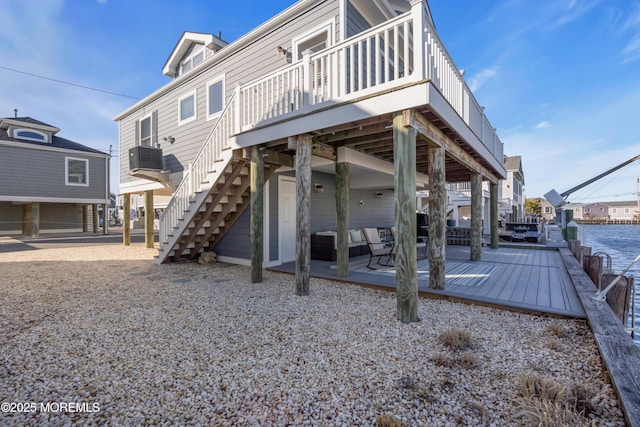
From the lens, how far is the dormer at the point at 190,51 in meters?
9.39

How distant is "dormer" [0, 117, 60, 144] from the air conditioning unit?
11.1m

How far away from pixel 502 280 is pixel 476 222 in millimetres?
2390

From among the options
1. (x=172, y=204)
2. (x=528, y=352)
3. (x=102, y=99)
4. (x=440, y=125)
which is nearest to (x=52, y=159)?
(x=102, y=99)

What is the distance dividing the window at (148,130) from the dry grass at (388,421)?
37.1 ft

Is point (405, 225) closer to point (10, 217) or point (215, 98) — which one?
point (215, 98)

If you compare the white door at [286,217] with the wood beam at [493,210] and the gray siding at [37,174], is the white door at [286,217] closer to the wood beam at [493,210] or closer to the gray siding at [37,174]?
the wood beam at [493,210]

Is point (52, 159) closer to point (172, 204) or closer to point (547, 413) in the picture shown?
point (172, 204)

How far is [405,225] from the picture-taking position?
358 cm

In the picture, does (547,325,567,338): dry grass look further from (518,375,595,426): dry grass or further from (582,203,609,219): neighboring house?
(582,203,609,219): neighboring house

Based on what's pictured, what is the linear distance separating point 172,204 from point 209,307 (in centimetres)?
375

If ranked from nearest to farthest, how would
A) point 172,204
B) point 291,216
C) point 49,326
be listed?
point 49,326 → point 172,204 → point 291,216

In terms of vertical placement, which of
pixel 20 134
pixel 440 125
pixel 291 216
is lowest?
pixel 291 216

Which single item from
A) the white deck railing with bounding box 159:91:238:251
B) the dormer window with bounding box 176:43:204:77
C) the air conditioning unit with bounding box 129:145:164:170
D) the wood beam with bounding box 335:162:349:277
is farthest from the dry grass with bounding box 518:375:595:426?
the dormer window with bounding box 176:43:204:77

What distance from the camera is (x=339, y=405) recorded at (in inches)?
81.4
